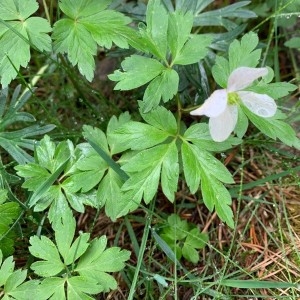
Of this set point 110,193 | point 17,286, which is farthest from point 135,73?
point 17,286

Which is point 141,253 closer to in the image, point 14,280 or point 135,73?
point 14,280

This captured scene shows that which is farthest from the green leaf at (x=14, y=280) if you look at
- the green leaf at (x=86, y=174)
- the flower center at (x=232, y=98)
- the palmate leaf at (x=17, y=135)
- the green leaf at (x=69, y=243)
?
the flower center at (x=232, y=98)

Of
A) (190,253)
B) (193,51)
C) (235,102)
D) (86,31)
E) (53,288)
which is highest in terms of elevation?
(86,31)

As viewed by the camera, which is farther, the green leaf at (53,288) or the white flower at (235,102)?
the green leaf at (53,288)

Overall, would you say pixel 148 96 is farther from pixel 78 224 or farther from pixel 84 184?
pixel 78 224

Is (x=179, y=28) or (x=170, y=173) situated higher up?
(x=179, y=28)

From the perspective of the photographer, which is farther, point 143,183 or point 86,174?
point 86,174

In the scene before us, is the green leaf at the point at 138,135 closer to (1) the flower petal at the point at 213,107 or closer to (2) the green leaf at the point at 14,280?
(1) the flower petal at the point at 213,107

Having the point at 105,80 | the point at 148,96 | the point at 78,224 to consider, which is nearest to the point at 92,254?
the point at 78,224
